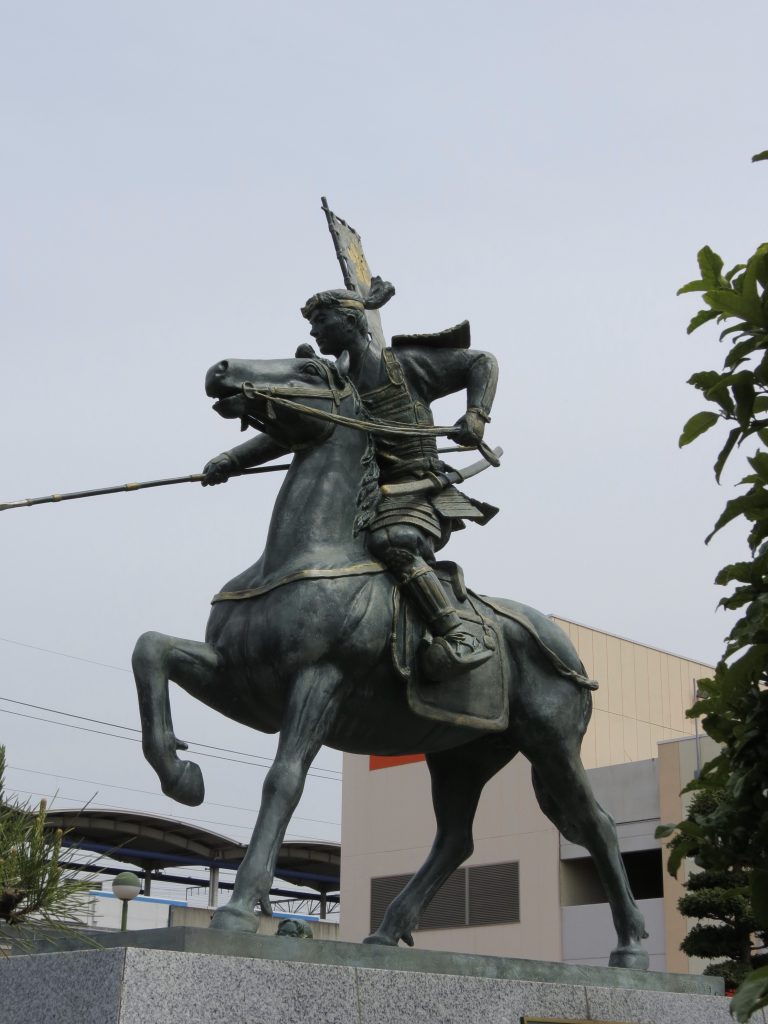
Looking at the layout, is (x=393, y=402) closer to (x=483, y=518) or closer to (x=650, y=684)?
(x=483, y=518)

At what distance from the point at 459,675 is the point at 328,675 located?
0.75 metres

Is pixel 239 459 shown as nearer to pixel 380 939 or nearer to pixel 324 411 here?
pixel 324 411

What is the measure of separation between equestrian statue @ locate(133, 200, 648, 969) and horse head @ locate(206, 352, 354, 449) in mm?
10

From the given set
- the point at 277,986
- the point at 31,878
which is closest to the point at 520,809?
the point at 277,986

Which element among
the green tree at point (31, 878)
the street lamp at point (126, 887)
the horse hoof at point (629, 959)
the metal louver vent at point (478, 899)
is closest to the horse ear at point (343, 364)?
the horse hoof at point (629, 959)

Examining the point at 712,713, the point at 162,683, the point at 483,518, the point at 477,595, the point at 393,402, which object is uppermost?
the point at 393,402

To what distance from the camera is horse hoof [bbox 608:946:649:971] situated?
713 centimetres

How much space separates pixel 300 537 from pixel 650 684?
2976 centimetres

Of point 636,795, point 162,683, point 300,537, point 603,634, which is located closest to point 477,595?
point 300,537

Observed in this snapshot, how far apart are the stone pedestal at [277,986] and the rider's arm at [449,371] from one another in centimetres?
285

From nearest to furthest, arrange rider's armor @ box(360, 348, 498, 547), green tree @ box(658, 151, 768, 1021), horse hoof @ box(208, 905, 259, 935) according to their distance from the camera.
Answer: green tree @ box(658, 151, 768, 1021) < horse hoof @ box(208, 905, 259, 935) < rider's armor @ box(360, 348, 498, 547)

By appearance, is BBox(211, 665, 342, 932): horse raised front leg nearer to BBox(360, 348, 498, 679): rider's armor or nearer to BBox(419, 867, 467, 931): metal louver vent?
BBox(360, 348, 498, 679): rider's armor

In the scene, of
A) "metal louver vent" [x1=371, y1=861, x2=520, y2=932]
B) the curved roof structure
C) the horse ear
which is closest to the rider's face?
the horse ear

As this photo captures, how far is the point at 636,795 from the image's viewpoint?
1178 inches
